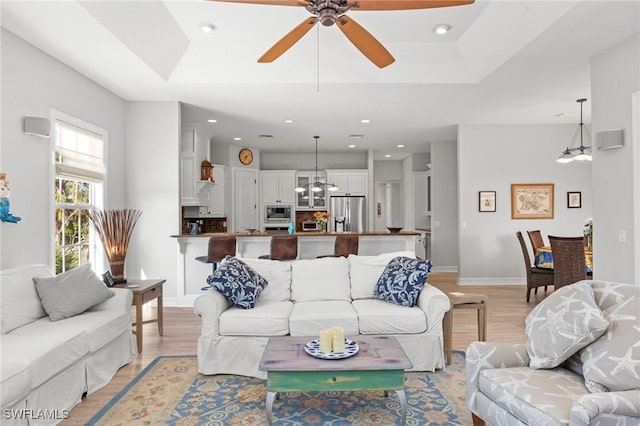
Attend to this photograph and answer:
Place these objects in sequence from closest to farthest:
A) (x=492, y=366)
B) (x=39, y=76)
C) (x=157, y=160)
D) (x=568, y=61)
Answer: (x=492, y=366), (x=39, y=76), (x=568, y=61), (x=157, y=160)

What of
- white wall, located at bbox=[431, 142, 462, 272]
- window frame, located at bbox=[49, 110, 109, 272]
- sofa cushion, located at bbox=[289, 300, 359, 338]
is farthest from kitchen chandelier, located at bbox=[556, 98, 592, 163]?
window frame, located at bbox=[49, 110, 109, 272]

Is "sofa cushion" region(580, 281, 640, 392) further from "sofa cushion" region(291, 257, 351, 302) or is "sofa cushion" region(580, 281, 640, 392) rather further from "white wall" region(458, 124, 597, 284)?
"white wall" region(458, 124, 597, 284)

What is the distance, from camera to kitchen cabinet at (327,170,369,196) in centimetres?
980

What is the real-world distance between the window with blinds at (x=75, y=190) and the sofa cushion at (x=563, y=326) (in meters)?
4.33

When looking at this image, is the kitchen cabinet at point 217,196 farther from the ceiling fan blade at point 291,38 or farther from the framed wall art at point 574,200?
the framed wall art at point 574,200

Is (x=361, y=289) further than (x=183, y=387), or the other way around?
(x=361, y=289)

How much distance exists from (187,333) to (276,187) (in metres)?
5.59

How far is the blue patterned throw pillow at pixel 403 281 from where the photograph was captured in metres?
3.55

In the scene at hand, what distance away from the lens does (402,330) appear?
331cm

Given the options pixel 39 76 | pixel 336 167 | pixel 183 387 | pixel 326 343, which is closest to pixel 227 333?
pixel 183 387

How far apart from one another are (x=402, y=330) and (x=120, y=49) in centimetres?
368

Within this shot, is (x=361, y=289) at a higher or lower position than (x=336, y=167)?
lower

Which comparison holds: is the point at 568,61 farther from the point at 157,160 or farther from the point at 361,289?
the point at 157,160

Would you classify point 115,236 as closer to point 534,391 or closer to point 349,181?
point 534,391
